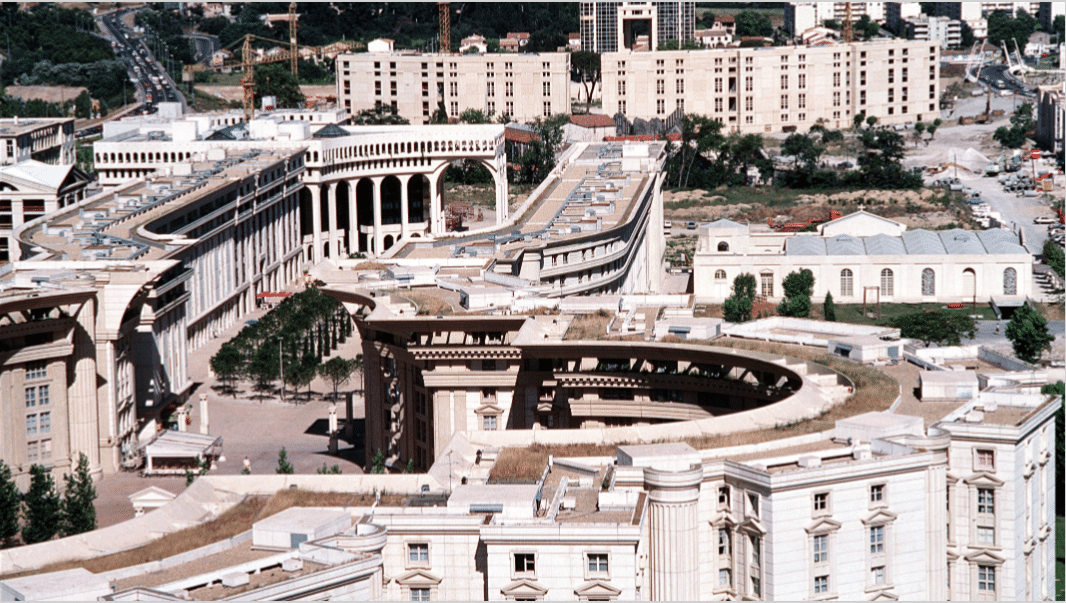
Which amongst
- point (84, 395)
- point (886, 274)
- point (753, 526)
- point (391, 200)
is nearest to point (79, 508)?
point (84, 395)

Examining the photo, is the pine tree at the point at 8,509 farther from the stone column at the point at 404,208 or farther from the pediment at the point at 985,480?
the stone column at the point at 404,208

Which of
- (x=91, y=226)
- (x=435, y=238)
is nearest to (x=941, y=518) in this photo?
(x=435, y=238)

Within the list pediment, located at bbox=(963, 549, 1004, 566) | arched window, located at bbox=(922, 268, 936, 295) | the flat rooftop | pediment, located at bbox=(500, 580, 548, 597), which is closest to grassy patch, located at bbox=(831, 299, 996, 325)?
arched window, located at bbox=(922, 268, 936, 295)

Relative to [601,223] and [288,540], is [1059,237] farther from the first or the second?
[288,540]

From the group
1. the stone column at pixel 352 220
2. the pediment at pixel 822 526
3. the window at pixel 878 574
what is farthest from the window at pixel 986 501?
the stone column at pixel 352 220

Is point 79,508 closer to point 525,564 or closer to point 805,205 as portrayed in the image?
point 525,564

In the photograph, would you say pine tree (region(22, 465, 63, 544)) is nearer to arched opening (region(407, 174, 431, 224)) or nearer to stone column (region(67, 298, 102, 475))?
stone column (region(67, 298, 102, 475))
